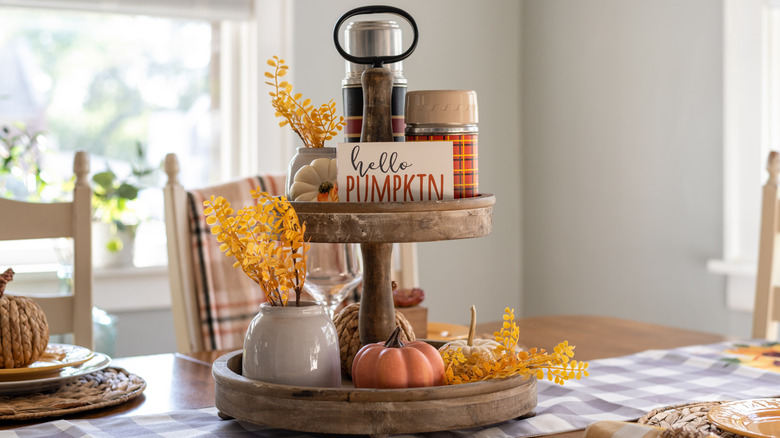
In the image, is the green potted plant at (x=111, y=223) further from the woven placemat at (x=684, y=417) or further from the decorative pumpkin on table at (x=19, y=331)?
the woven placemat at (x=684, y=417)

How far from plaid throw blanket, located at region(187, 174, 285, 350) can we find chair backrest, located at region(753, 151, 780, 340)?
3.42 feet

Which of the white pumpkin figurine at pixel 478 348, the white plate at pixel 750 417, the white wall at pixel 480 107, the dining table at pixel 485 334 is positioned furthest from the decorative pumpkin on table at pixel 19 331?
the white wall at pixel 480 107

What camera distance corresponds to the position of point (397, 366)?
0.84 metres

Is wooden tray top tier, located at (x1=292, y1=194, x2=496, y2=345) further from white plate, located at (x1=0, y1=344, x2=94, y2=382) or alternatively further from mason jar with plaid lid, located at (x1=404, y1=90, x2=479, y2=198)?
white plate, located at (x1=0, y1=344, x2=94, y2=382)

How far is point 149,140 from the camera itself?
275 cm

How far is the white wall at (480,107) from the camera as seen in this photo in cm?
307

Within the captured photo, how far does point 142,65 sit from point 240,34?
1.14 feet

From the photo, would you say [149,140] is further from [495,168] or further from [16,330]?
[16,330]


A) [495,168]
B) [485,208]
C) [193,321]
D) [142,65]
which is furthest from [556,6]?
[485,208]

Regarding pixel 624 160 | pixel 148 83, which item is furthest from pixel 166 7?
pixel 624 160

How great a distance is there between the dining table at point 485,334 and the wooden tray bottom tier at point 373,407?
4.3 inches

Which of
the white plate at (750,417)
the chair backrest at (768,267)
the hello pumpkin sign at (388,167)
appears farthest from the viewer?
the chair backrest at (768,267)

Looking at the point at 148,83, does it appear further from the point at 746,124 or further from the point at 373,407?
the point at 373,407

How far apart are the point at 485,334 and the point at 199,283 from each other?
0.64 m
